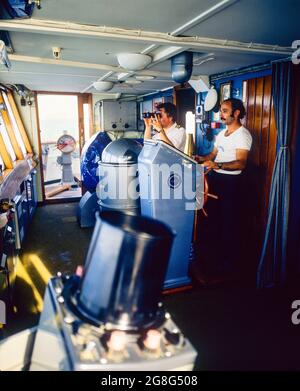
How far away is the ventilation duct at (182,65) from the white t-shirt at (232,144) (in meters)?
0.85

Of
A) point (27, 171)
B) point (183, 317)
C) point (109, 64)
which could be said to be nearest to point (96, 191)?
point (27, 171)

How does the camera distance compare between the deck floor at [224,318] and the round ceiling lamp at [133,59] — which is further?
the round ceiling lamp at [133,59]

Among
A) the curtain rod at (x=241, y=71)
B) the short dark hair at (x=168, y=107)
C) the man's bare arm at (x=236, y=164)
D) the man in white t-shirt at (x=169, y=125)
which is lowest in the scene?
the man's bare arm at (x=236, y=164)

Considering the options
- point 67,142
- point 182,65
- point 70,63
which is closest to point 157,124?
point 182,65

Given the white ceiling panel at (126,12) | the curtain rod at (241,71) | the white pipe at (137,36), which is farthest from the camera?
the curtain rod at (241,71)

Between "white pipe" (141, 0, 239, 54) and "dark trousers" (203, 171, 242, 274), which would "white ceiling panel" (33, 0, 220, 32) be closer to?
"white pipe" (141, 0, 239, 54)

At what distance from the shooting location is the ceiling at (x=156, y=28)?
200 centimetres

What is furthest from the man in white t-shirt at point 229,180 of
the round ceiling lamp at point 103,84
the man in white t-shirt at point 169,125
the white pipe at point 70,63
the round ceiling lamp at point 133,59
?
the round ceiling lamp at point 103,84

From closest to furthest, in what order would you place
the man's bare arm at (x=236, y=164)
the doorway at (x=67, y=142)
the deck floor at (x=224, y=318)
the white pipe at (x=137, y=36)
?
the white pipe at (x=137, y=36)
the deck floor at (x=224, y=318)
the man's bare arm at (x=236, y=164)
the doorway at (x=67, y=142)

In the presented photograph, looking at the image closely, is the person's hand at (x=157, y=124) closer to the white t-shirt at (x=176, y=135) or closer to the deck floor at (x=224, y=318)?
the white t-shirt at (x=176, y=135)

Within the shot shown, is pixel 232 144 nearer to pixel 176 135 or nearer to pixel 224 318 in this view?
pixel 176 135

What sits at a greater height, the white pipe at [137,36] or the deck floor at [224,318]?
the white pipe at [137,36]

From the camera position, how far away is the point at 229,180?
3607mm

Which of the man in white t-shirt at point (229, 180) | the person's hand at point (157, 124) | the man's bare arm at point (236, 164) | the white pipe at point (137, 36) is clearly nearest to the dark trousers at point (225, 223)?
the man in white t-shirt at point (229, 180)
